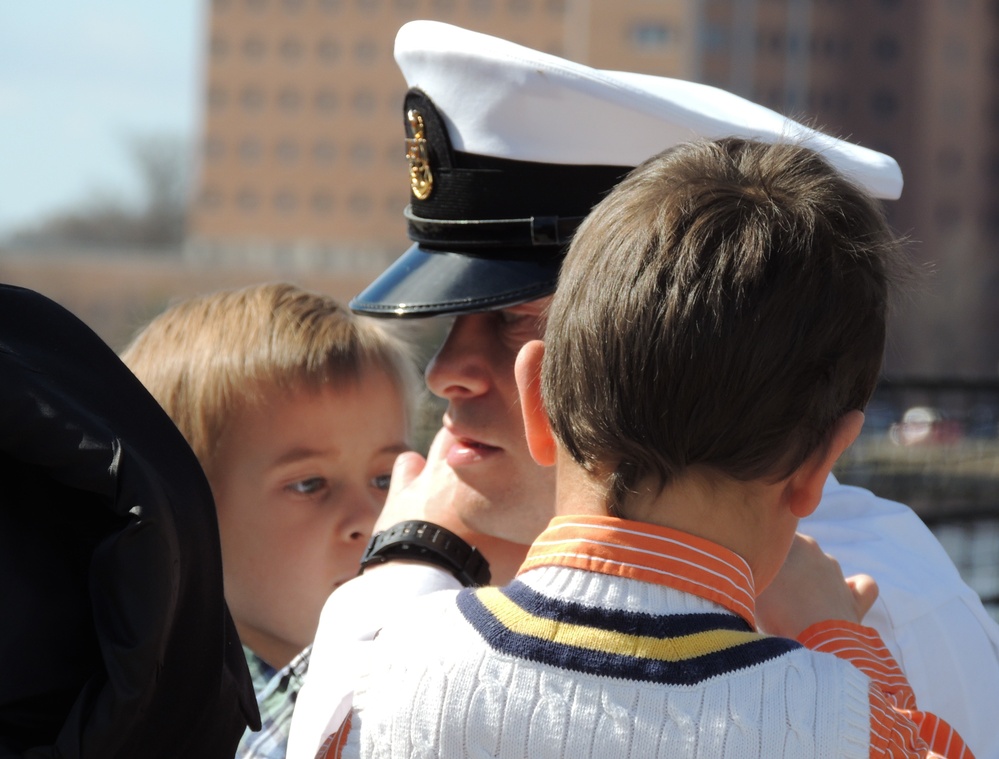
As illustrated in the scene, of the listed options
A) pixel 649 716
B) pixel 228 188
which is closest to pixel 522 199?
pixel 649 716

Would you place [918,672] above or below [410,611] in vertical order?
below

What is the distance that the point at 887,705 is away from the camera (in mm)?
1078

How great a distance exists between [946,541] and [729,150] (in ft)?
15.6

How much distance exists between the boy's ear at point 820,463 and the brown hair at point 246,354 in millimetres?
1161

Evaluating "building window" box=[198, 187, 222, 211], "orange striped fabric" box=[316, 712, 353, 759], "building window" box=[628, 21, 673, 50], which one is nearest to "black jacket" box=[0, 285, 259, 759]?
"orange striped fabric" box=[316, 712, 353, 759]

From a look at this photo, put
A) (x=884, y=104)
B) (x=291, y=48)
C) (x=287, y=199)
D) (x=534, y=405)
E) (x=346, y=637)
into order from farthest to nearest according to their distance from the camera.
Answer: (x=291, y=48) → (x=884, y=104) → (x=287, y=199) → (x=346, y=637) → (x=534, y=405)

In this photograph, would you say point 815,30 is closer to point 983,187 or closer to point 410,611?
point 983,187

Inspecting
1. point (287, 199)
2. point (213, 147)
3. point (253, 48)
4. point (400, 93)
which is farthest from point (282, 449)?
point (253, 48)

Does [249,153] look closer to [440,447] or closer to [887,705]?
[440,447]

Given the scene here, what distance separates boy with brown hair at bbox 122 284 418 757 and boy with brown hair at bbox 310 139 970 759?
95cm

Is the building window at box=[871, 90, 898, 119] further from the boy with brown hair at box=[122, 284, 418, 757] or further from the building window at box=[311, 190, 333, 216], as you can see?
the boy with brown hair at box=[122, 284, 418, 757]

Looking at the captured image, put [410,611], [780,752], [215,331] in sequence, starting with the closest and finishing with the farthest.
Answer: [780,752]
[410,611]
[215,331]

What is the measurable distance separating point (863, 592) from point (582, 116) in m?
0.78

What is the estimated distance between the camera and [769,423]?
3.53 ft
